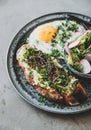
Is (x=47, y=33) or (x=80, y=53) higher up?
(x=47, y=33)

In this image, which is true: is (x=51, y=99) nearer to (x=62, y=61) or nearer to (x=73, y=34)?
(x=62, y=61)

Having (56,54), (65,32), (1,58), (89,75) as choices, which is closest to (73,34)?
(65,32)

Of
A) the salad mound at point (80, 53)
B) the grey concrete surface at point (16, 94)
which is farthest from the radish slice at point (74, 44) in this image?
the grey concrete surface at point (16, 94)

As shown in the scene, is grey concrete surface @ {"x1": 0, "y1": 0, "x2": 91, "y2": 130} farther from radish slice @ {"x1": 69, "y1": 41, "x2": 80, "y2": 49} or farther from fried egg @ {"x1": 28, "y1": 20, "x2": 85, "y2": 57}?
radish slice @ {"x1": 69, "y1": 41, "x2": 80, "y2": 49}

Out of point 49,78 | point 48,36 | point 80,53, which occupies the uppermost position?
point 48,36

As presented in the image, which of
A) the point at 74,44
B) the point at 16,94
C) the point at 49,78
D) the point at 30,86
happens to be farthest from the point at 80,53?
the point at 16,94

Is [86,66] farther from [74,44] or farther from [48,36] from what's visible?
[48,36]
